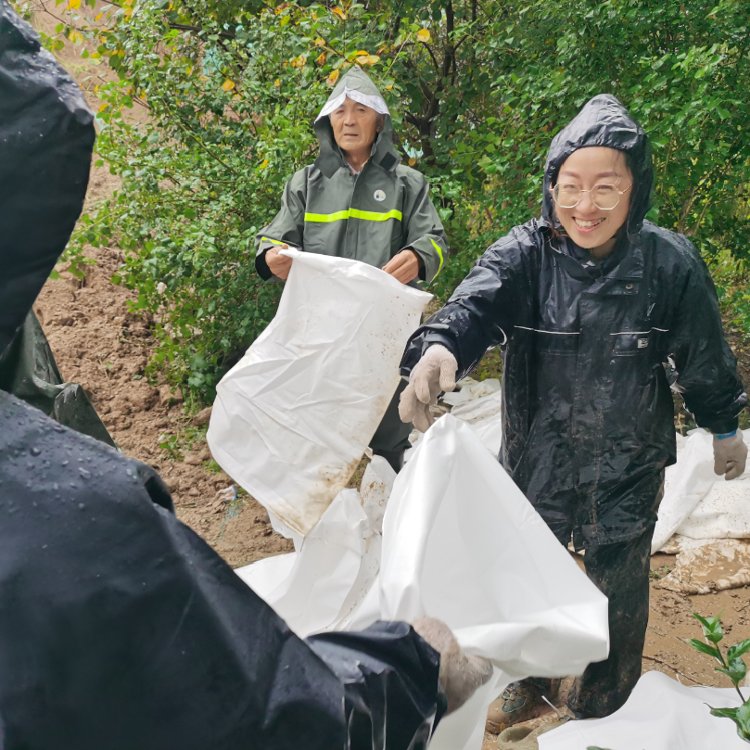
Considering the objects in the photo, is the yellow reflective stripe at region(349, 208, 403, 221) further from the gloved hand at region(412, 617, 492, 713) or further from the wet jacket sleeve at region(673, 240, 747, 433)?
the gloved hand at region(412, 617, 492, 713)

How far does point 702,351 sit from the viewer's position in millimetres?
2316

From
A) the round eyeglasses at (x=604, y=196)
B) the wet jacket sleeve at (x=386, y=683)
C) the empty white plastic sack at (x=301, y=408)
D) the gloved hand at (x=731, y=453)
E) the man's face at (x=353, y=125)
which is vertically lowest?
the empty white plastic sack at (x=301, y=408)

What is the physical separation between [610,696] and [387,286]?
1573 mm

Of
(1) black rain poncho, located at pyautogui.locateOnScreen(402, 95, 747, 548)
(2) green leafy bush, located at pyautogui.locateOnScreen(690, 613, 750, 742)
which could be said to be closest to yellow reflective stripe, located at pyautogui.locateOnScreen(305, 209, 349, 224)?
(1) black rain poncho, located at pyautogui.locateOnScreen(402, 95, 747, 548)

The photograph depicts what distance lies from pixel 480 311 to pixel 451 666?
1.26 m

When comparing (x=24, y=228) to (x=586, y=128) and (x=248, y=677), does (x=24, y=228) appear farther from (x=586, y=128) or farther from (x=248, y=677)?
(x=586, y=128)

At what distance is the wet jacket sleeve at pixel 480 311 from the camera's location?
2277 mm

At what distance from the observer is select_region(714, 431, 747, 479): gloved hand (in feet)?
8.11

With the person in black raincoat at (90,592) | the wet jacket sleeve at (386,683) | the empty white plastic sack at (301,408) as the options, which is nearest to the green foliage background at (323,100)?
the empty white plastic sack at (301,408)

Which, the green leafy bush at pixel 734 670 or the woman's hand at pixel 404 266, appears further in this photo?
the woman's hand at pixel 404 266

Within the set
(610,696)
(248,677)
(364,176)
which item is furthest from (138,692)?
(364,176)

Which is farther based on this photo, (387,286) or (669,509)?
(669,509)

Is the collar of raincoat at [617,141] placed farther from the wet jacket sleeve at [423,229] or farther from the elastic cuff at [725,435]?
the wet jacket sleeve at [423,229]

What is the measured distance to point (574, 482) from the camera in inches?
96.6
